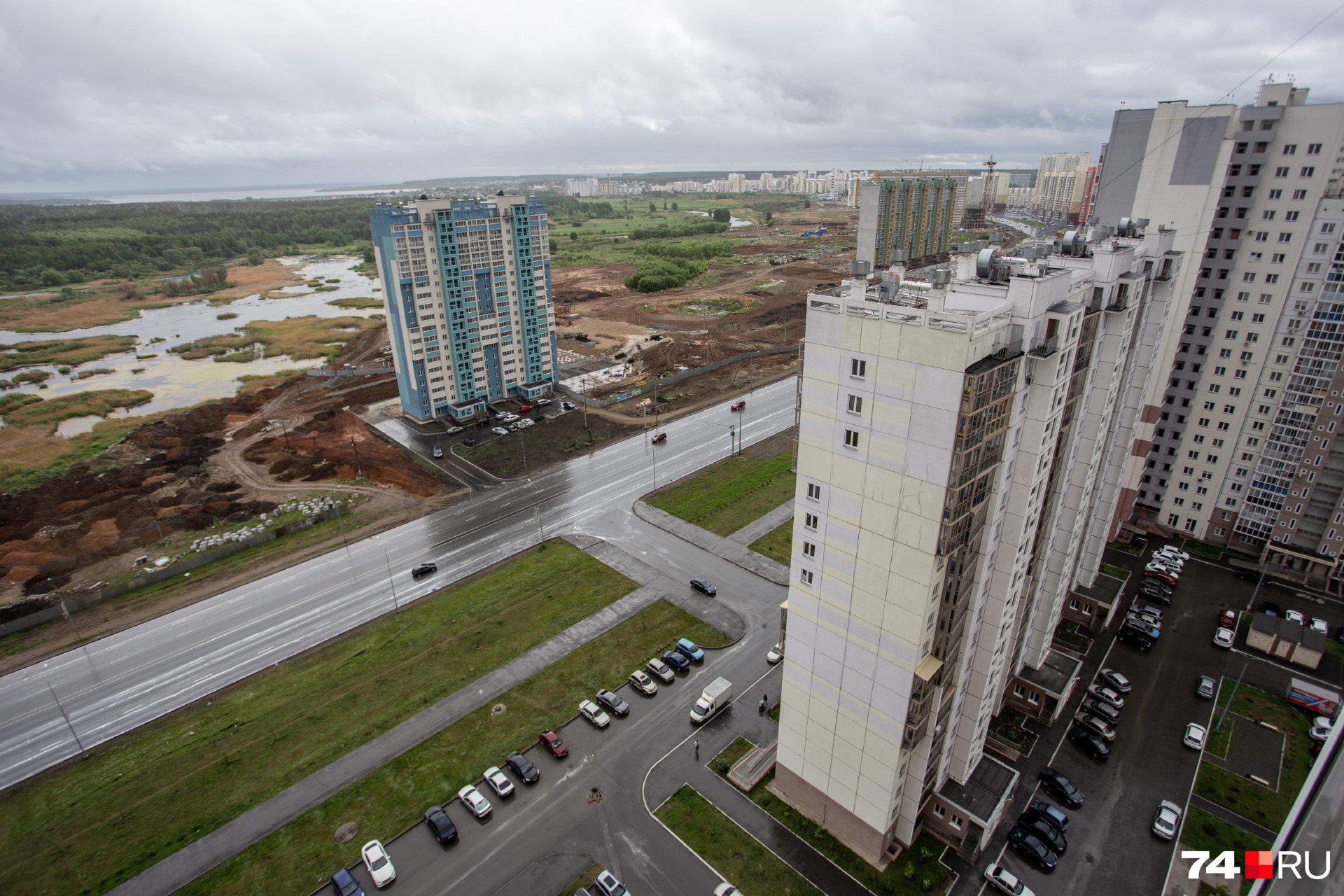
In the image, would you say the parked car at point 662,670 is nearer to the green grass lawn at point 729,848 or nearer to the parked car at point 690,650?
the parked car at point 690,650

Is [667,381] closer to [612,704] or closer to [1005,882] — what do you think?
[612,704]

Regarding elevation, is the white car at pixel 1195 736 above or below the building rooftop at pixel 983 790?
below

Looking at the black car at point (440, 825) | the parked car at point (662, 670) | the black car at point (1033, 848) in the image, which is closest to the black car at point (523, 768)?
the black car at point (440, 825)

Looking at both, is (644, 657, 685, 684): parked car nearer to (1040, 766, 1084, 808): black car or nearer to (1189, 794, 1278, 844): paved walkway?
(1040, 766, 1084, 808): black car

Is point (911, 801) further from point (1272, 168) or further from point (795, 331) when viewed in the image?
point (795, 331)

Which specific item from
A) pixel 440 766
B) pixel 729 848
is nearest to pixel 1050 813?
pixel 729 848

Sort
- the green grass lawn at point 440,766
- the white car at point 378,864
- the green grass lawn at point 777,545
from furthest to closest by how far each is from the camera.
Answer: the green grass lawn at point 777,545 < the green grass lawn at point 440,766 < the white car at point 378,864

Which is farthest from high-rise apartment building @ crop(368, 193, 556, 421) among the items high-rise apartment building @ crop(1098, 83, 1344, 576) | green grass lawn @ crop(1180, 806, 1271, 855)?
green grass lawn @ crop(1180, 806, 1271, 855)
